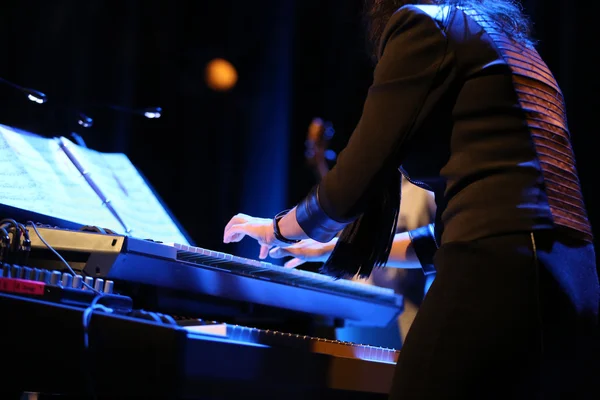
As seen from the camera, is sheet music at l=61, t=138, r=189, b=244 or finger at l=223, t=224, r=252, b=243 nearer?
finger at l=223, t=224, r=252, b=243

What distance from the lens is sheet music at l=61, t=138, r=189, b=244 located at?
6.74ft

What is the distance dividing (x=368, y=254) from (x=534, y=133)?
0.53 m

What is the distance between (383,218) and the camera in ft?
4.91

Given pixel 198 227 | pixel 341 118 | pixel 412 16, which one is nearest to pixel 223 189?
pixel 198 227

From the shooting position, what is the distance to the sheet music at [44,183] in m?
1.73

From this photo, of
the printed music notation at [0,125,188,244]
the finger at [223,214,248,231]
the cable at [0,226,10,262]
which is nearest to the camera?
the cable at [0,226,10,262]

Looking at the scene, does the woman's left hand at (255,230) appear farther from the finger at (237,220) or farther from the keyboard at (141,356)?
the keyboard at (141,356)

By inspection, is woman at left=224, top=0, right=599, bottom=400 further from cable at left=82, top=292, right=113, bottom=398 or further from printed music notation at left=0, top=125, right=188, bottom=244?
printed music notation at left=0, top=125, right=188, bottom=244

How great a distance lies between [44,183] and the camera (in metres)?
1.86

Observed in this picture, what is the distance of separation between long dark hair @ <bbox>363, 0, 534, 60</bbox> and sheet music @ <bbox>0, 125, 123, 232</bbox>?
960mm

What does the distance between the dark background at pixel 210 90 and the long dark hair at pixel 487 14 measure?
144cm

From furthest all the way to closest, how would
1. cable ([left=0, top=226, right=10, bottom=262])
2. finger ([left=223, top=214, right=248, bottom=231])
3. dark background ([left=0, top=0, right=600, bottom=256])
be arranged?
dark background ([left=0, top=0, right=600, bottom=256]) → finger ([left=223, top=214, right=248, bottom=231]) → cable ([left=0, top=226, right=10, bottom=262])

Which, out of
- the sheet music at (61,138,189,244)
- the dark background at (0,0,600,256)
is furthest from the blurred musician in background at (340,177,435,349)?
the dark background at (0,0,600,256)

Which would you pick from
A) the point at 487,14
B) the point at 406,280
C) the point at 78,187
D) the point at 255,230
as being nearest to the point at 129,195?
the point at 78,187
